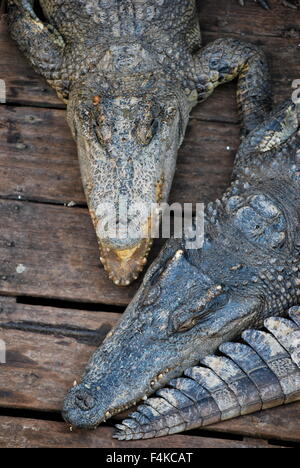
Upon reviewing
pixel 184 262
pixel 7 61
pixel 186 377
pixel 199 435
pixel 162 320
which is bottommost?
pixel 199 435

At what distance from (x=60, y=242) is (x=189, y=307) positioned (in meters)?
0.84

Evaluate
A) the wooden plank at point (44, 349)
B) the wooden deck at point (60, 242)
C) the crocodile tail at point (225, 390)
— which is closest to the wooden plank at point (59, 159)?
the wooden deck at point (60, 242)

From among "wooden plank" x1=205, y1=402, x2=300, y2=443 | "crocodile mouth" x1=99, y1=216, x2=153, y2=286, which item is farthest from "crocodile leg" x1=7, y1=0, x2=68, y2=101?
"wooden plank" x1=205, y1=402, x2=300, y2=443

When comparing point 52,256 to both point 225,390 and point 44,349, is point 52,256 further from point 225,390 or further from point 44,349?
point 225,390

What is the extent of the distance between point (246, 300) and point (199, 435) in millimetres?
625

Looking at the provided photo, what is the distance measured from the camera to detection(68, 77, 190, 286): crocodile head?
11.3 feet

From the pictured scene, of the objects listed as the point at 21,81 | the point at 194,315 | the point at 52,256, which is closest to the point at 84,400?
the point at 194,315

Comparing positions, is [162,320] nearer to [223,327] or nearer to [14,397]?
[223,327]

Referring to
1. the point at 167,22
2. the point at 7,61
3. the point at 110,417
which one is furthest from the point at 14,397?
the point at 167,22

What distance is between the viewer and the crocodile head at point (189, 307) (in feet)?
10.2

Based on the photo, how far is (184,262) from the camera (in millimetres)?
3277

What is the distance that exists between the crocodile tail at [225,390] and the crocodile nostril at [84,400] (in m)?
0.15

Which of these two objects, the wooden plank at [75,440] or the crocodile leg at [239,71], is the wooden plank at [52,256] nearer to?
the wooden plank at [75,440]

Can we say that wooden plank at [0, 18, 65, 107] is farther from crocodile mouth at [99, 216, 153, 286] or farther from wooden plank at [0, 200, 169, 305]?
crocodile mouth at [99, 216, 153, 286]
